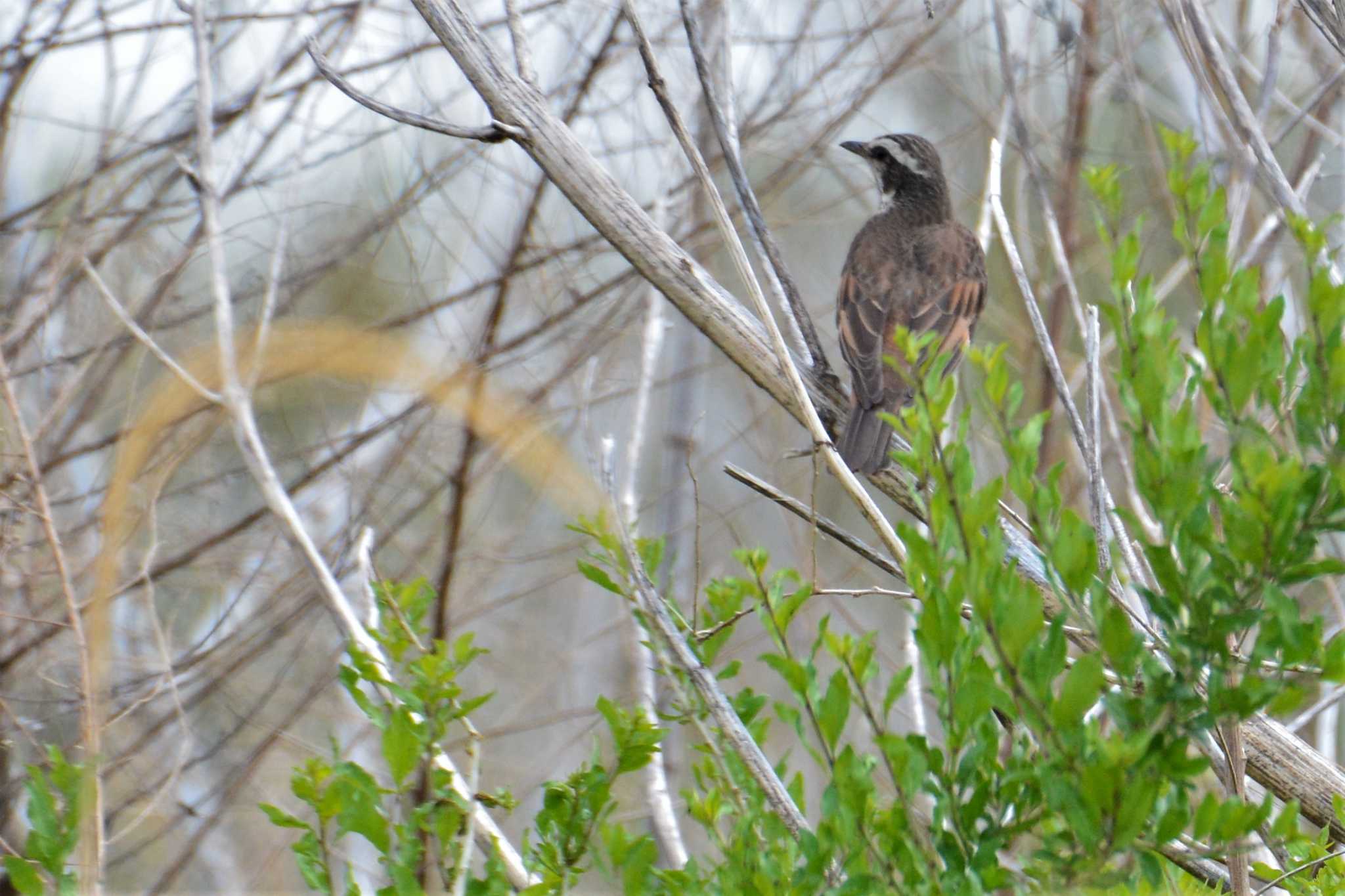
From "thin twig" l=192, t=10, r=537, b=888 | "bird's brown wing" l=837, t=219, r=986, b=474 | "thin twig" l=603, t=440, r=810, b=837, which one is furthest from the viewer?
"bird's brown wing" l=837, t=219, r=986, b=474

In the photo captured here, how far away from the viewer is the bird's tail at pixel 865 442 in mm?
3609

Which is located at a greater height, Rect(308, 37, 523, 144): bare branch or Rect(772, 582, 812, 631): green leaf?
Rect(308, 37, 523, 144): bare branch

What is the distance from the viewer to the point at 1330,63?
16.4 feet

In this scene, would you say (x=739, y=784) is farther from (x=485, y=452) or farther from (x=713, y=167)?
(x=713, y=167)

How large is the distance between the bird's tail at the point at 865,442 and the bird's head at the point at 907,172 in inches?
94.3

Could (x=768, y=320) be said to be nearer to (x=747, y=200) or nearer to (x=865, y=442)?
(x=747, y=200)

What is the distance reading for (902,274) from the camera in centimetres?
556

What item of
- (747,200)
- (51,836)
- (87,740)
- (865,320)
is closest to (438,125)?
(747,200)

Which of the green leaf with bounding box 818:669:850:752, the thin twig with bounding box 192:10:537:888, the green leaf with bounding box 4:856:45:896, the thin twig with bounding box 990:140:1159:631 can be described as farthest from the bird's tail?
the green leaf with bounding box 4:856:45:896

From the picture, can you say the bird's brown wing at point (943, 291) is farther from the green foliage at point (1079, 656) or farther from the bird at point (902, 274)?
the green foliage at point (1079, 656)

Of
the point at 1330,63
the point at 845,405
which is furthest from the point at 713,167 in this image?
the point at 1330,63

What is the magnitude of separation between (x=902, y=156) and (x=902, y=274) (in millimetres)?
837

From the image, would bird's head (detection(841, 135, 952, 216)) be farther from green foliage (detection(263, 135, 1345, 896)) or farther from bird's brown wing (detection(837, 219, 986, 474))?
green foliage (detection(263, 135, 1345, 896))

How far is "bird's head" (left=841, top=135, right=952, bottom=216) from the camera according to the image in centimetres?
606
